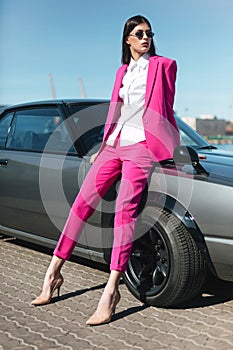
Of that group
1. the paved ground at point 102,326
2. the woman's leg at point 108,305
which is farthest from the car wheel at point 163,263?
the woman's leg at point 108,305

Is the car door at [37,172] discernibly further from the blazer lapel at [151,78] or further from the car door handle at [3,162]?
the blazer lapel at [151,78]

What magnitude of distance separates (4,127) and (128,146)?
84.0 inches

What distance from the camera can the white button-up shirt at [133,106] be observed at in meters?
3.45

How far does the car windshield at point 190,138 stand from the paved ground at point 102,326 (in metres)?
1.32

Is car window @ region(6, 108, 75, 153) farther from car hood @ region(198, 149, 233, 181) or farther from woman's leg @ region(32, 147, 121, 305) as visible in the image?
car hood @ region(198, 149, 233, 181)

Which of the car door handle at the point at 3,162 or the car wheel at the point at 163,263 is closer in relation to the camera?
the car wheel at the point at 163,263

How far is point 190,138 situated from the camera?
4.84 metres

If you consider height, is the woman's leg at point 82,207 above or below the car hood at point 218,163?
below

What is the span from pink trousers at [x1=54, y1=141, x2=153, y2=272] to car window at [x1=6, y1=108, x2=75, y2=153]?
707 millimetres

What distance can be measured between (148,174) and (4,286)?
1.57m

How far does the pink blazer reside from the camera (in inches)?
132

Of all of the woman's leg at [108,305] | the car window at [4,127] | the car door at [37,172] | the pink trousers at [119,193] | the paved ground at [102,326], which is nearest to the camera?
the paved ground at [102,326]

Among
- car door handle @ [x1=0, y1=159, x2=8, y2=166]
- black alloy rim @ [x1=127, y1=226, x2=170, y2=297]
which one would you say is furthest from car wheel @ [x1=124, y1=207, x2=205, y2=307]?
car door handle @ [x1=0, y1=159, x2=8, y2=166]

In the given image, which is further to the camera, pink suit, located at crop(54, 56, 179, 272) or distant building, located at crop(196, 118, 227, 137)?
distant building, located at crop(196, 118, 227, 137)
